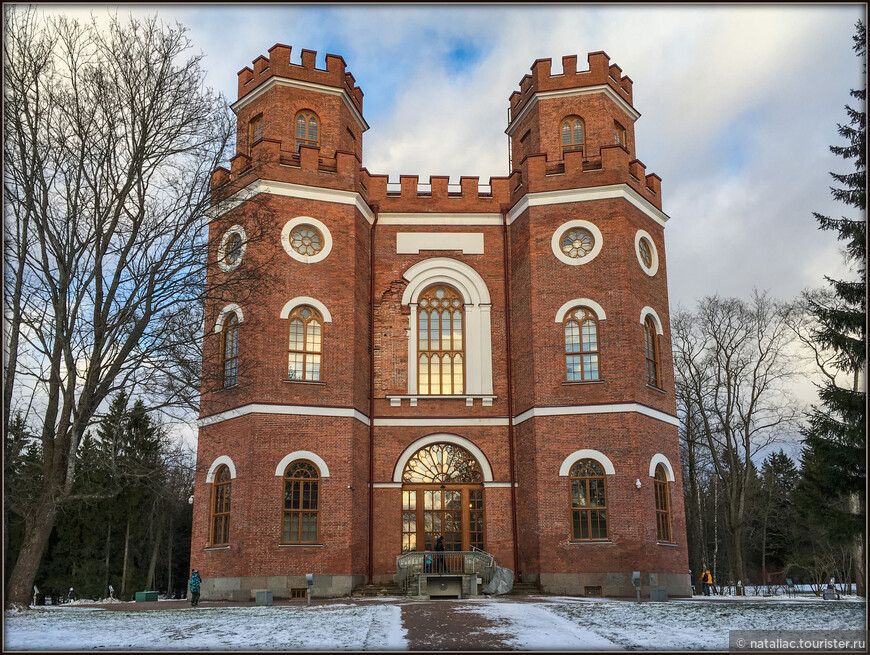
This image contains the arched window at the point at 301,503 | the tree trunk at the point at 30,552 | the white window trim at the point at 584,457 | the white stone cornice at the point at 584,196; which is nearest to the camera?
the tree trunk at the point at 30,552

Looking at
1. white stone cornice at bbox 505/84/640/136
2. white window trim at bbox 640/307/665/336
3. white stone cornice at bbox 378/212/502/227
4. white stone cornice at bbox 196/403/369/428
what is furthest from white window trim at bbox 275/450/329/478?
white stone cornice at bbox 505/84/640/136

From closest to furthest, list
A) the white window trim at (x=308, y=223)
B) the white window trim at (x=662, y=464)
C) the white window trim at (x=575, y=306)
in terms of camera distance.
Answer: the white window trim at (x=662, y=464) → the white window trim at (x=308, y=223) → the white window trim at (x=575, y=306)

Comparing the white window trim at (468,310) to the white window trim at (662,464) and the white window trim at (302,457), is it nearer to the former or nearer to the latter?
the white window trim at (302,457)

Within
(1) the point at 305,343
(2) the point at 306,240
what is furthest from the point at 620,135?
(1) the point at 305,343

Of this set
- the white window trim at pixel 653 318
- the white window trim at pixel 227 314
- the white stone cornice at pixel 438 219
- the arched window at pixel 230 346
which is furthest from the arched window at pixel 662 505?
the white window trim at pixel 227 314

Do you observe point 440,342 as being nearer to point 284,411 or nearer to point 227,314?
point 284,411

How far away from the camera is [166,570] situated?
4772 cm

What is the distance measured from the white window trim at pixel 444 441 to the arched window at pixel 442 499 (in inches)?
4.7

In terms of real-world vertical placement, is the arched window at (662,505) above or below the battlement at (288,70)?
below

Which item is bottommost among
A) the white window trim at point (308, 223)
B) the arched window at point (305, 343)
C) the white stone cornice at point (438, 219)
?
the arched window at point (305, 343)

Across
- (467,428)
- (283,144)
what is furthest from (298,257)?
(467,428)

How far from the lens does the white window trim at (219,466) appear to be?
21.0m

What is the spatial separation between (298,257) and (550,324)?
7.42m

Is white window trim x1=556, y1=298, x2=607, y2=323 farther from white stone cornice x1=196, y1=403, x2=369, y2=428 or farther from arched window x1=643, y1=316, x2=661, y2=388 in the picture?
white stone cornice x1=196, y1=403, x2=369, y2=428
